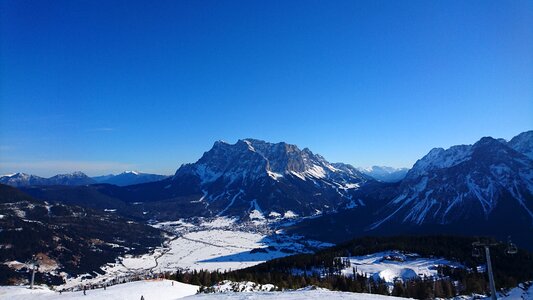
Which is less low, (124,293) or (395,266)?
(124,293)

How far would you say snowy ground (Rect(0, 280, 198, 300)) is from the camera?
204 ft

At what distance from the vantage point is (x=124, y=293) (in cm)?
6388

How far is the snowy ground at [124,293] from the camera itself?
204 feet

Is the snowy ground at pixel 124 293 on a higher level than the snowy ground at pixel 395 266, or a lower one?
higher

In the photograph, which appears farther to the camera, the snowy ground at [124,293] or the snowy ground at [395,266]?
the snowy ground at [395,266]

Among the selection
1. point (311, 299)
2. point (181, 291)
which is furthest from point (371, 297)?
point (181, 291)

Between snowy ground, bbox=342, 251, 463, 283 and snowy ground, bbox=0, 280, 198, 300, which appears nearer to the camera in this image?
snowy ground, bbox=0, 280, 198, 300

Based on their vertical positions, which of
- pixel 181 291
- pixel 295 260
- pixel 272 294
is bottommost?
pixel 295 260

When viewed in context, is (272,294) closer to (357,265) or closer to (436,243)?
(357,265)

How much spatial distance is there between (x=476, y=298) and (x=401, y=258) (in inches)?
3574

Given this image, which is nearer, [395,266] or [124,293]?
[124,293]

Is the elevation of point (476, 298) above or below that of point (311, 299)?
below

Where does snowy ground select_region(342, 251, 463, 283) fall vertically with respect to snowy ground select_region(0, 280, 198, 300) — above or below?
below

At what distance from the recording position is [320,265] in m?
154
